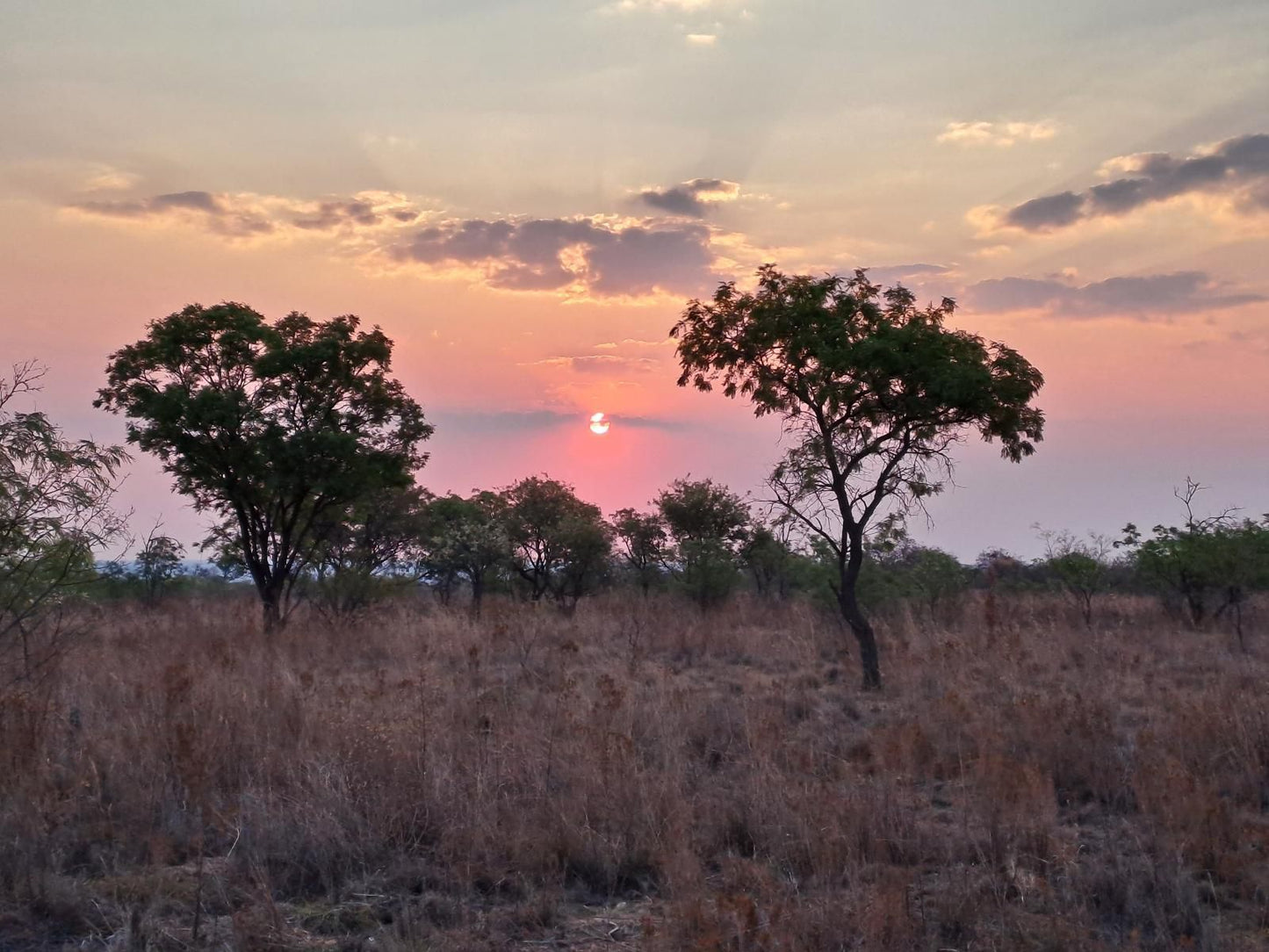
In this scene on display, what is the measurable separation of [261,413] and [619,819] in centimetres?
1546

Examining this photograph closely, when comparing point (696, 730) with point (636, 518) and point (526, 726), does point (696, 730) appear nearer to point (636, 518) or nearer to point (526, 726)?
point (526, 726)

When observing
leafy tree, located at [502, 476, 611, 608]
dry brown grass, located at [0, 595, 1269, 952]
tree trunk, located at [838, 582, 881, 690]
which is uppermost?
leafy tree, located at [502, 476, 611, 608]

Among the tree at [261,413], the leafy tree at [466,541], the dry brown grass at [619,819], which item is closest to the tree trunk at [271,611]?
the tree at [261,413]

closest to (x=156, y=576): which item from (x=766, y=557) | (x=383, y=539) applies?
(x=383, y=539)

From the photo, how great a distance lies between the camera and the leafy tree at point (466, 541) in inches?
1167

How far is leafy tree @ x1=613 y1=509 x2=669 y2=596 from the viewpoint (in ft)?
102

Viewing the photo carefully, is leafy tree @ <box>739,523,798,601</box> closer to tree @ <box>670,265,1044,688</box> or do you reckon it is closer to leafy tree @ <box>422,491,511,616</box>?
leafy tree @ <box>422,491,511,616</box>

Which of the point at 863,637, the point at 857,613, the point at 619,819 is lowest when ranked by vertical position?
the point at 619,819

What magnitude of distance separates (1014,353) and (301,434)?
44.6ft

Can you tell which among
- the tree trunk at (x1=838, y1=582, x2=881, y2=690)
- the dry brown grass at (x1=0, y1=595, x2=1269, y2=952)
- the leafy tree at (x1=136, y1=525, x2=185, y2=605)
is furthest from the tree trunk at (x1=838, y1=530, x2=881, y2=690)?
the leafy tree at (x1=136, y1=525, x2=185, y2=605)

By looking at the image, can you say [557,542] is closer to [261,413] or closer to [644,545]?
[644,545]

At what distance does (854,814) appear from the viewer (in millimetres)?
6441

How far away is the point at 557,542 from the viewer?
2953 cm

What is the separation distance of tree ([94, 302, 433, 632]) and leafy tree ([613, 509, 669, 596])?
1207 cm
